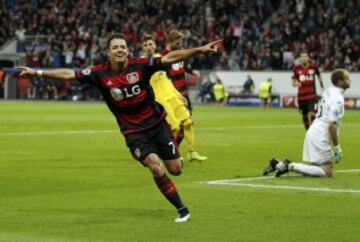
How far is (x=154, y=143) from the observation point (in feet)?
38.3

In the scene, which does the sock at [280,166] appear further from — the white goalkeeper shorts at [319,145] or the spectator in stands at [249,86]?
the spectator in stands at [249,86]

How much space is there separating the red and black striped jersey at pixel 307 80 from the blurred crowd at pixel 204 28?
822 inches

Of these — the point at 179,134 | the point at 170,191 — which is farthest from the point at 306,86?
the point at 170,191

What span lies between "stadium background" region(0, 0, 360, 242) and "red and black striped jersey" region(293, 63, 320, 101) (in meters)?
1.17

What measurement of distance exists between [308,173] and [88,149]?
25.5 feet

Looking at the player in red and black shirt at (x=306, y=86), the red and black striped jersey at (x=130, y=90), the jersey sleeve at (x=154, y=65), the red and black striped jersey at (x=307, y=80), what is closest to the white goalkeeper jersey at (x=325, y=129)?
the red and black striped jersey at (x=130, y=90)

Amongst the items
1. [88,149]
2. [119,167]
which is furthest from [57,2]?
[119,167]

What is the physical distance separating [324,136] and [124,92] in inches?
207

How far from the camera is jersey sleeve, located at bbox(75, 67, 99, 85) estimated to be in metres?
11.6

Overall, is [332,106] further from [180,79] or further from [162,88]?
[180,79]

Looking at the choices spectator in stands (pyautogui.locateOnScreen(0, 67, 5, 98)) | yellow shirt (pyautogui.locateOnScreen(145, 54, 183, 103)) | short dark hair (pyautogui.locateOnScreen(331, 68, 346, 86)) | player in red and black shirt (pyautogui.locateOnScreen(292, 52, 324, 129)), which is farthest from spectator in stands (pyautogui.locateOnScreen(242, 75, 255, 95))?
short dark hair (pyautogui.locateOnScreen(331, 68, 346, 86))

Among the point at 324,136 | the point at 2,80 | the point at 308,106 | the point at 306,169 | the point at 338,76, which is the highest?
the point at 338,76

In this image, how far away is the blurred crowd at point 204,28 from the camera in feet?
170

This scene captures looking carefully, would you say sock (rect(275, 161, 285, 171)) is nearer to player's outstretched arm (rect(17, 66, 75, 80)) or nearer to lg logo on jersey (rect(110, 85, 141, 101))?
lg logo on jersey (rect(110, 85, 141, 101))
